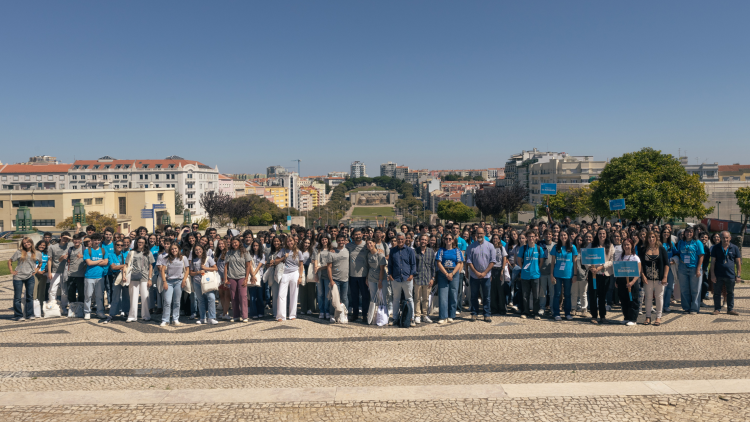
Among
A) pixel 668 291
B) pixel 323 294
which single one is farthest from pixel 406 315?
pixel 668 291

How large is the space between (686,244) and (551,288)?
10.1 ft

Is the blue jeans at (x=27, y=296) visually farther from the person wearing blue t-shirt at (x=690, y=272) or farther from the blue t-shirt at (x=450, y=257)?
the person wearing blue t-shirt at (x=690, y=272)

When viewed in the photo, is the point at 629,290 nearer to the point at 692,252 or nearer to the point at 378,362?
the point at 692,252

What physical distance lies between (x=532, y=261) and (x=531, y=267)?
119mm

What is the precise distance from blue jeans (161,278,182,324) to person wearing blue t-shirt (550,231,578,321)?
23.8 feet

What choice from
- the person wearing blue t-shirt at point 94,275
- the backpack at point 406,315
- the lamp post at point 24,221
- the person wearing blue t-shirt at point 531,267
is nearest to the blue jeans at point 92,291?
the person wearing blue t-shirt at point 94,275

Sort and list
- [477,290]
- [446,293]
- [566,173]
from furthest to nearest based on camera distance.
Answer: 1. [566,173]
2. [477,290]
3. [446,293]

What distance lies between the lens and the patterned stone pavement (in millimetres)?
5137

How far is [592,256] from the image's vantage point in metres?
8.98

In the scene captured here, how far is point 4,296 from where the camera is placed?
12844mm

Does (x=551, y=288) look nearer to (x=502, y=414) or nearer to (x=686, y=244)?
(x=686, y=244)

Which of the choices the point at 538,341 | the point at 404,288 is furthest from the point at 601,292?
the point at 404,288

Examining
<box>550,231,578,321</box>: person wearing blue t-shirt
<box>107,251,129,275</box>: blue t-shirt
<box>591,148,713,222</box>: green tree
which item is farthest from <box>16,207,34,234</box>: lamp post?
<box>591,148,713,222</box>: green tree

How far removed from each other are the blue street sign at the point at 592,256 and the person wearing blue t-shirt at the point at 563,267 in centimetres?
20
